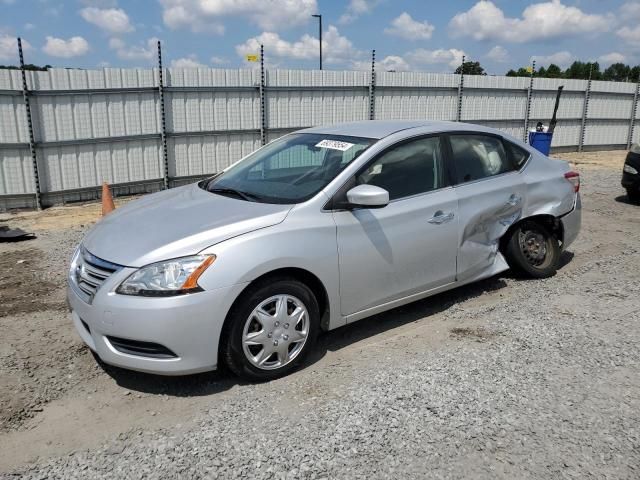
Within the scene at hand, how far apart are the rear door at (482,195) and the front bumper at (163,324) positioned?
2210mm

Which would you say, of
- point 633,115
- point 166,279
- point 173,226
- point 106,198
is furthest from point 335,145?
point 633,115

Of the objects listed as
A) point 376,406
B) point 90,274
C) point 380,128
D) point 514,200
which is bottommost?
point 376,406

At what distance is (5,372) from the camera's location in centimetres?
382

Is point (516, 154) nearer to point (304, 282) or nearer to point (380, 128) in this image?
point (380, 128)

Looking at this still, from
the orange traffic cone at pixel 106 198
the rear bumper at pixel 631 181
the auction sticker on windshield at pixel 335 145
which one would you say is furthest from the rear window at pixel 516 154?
the orange traffic cone at pixel 106 198

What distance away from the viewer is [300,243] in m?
3.62

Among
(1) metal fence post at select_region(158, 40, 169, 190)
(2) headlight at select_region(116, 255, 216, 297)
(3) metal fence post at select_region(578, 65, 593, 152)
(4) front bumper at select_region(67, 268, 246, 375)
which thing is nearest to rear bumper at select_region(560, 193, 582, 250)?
(4) front bumper at select_region(67, 268, 246, 375)

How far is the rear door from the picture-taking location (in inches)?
184

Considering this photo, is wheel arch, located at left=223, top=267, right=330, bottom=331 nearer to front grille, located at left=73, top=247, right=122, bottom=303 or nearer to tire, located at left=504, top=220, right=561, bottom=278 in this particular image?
front grille, located at left=73, top=247, right=122, bottom=303

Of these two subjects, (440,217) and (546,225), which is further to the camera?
(546,225)

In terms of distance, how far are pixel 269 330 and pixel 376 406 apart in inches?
32.3

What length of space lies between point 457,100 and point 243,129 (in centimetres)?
688

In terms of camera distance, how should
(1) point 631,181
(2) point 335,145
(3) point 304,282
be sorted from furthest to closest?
(1) point 631,181 → (2) point 335,145 → (3) point 304,282

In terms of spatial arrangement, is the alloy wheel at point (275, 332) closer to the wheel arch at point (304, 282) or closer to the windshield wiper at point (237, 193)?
the wheel arch at point (304, 282)
